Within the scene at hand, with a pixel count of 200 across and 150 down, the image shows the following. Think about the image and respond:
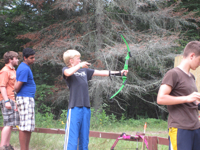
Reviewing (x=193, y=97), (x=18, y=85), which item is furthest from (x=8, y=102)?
(x=193, y=97)

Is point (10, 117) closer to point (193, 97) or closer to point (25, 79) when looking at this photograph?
point (25, 79)

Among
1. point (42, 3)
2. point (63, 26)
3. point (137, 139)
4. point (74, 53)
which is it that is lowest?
point (137, 139)

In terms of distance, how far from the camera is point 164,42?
8.17m

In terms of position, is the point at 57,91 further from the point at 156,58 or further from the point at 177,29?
the point at 177,29

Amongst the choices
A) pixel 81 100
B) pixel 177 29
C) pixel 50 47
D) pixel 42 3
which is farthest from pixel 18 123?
pixel 177 29

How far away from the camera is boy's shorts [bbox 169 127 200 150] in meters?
1.93

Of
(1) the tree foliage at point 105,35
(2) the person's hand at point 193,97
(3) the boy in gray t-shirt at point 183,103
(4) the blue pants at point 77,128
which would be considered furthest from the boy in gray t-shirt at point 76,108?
(1) the tree foliage at point 105,35


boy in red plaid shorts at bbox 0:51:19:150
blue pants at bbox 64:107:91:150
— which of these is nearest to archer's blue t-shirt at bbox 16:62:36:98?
boy in red plaid shorts at bbox 0:51:19:150

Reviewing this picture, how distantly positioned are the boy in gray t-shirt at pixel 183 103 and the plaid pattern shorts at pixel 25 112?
7.63 feet

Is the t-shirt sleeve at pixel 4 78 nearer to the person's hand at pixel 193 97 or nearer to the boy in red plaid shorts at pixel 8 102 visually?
the boy in red plaid shorts at pixel 8 102

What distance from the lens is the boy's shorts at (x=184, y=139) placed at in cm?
193

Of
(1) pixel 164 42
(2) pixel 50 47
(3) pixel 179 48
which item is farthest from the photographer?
(3) pixel 179 48

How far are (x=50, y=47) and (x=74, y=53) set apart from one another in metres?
6.10

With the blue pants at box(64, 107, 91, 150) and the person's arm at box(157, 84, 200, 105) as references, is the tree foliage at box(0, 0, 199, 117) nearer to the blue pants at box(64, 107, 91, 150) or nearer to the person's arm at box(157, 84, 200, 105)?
the blue pants at box(64, 107, 91, 150)
